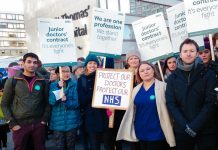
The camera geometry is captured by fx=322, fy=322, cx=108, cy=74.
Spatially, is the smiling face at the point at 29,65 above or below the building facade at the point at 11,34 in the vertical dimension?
below

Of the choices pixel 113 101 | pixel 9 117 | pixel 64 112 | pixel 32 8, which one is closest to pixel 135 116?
pixel 113 101

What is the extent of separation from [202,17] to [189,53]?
41.2 inches

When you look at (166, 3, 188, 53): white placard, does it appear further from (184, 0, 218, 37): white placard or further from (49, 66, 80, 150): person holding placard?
(49, 66, 80, 150): person holding placard

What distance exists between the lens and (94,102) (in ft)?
18.0

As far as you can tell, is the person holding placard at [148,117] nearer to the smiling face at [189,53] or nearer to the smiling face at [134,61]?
the smiling face at [189,53]

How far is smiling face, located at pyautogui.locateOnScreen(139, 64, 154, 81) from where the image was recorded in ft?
15.5

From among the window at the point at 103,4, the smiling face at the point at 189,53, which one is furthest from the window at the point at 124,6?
the smiling face at the point at 189,53

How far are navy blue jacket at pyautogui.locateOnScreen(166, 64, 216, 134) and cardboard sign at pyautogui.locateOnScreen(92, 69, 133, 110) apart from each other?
4.14 feet

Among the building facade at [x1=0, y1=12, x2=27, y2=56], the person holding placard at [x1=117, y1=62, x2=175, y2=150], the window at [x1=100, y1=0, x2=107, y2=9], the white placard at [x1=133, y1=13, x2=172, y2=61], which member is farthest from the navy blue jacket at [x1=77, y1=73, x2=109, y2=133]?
the building facade at [x1=0, y1=12, x2=27, y2=56]

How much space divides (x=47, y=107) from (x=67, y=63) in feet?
3.00

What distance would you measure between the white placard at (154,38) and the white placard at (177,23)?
0.41m

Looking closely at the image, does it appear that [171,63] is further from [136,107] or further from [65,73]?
[65,73]

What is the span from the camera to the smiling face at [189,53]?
14.0ft

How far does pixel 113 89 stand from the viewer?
5.52m
